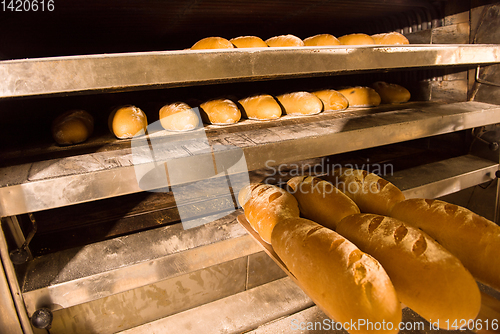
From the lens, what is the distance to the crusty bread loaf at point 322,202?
1012 millimetres

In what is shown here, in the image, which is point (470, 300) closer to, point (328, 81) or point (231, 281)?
point (231, 281)

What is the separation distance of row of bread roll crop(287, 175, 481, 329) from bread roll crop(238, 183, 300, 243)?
128mm

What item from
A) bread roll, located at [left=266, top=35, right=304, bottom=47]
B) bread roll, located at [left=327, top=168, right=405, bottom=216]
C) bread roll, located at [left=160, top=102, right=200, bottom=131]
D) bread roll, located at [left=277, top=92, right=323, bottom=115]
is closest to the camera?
bread roll, located at [left=327, top=168, right=405, bottom=216]

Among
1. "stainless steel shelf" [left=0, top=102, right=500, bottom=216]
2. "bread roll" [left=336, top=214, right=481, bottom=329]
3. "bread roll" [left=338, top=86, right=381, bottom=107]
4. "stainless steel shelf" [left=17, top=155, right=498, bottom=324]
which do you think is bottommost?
"stainless steel shelf" [left=17, top=155, right=498, bottom=324]

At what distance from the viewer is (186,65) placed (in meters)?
0.97

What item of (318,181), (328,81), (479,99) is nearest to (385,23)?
(328,81)

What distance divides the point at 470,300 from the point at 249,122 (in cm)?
117

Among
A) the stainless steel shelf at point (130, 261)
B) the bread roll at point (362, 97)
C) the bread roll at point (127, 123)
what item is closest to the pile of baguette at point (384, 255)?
the stainless steel shelf at point (130, 261)

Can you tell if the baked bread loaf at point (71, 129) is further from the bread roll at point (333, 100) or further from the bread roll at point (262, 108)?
the bread roll at point (333, 100)

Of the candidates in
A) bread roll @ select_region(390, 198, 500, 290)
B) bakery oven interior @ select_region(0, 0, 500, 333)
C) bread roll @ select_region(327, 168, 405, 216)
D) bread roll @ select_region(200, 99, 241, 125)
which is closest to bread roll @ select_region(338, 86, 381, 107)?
bakery oven interior @ select_region(0, 0, 500, 333)

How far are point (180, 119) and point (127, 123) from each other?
0.24 meters

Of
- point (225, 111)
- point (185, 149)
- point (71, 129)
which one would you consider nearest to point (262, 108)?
point (225, 111)

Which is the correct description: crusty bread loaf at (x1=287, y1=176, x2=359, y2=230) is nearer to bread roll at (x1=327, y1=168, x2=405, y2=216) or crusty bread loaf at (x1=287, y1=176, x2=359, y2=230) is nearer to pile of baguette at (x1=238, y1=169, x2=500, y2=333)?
pile of baguette at (x1=238, y1=169, x2=500, y2=333)

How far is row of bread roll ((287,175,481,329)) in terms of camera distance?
0.66 meters
